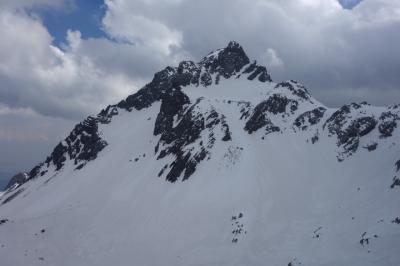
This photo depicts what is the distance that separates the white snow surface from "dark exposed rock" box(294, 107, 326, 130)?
1.70m

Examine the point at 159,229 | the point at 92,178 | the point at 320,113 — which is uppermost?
the point at 320,113

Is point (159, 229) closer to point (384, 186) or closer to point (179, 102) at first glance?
point (384, 186)

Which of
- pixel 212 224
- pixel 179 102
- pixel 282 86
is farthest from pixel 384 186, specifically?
pixel 179 102

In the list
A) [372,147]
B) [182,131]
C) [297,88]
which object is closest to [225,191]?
[372,147]

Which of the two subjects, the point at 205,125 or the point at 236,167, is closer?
the point at 236,167

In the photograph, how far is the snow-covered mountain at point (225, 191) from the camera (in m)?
54.0

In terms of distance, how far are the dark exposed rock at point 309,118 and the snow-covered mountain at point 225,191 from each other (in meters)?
0.29

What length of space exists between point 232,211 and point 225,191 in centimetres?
626

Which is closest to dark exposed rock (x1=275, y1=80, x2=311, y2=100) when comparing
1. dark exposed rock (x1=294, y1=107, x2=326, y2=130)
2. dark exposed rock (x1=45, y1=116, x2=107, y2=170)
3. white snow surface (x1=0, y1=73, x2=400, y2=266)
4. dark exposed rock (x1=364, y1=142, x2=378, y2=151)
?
white snow surface (x1=0, y1=73, x2=400, y2=266)

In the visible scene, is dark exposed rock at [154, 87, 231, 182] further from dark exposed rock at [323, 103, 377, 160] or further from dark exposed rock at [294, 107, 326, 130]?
dark exposed rock at [323, 103, 377, 160]

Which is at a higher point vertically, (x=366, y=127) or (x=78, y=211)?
(x=366, y=127)

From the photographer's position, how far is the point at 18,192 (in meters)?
118

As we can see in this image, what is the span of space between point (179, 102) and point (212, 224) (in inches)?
1979

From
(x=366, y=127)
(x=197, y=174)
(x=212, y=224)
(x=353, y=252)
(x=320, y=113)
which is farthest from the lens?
(x=320, y=113)
